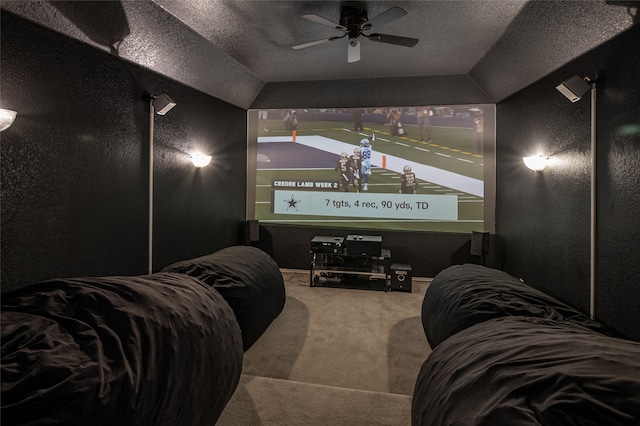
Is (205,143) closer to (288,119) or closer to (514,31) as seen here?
(288,119)

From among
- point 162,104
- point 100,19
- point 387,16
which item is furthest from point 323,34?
point 100,19

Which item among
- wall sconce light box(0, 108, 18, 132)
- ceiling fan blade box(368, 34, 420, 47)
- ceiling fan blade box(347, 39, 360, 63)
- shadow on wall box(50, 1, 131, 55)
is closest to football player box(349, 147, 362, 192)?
ceiling fan blade box(347, 39, 360, 63)

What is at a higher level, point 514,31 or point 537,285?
point 514,31

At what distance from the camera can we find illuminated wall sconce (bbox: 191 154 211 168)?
420 centimetres

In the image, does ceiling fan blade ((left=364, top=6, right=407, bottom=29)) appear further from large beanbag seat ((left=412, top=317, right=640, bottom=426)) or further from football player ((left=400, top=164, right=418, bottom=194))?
football player ((left=400, top=164, right=418, bottom=194))

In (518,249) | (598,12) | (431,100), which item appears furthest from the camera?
(431,100)

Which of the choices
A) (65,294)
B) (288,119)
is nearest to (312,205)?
(288,119)

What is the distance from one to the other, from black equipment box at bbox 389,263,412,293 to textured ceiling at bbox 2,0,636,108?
98.8 inches

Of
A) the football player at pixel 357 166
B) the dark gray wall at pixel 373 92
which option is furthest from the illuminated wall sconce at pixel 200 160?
the football player at pixel 357 166

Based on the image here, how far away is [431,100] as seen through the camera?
493 cm

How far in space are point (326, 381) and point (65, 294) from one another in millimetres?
1676

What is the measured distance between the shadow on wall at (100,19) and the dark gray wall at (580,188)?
359 cm

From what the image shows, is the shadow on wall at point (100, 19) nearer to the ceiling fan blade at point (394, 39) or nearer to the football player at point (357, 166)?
the ceiling fan blade at point (394, 39)

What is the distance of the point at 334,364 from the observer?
8.77 ft
